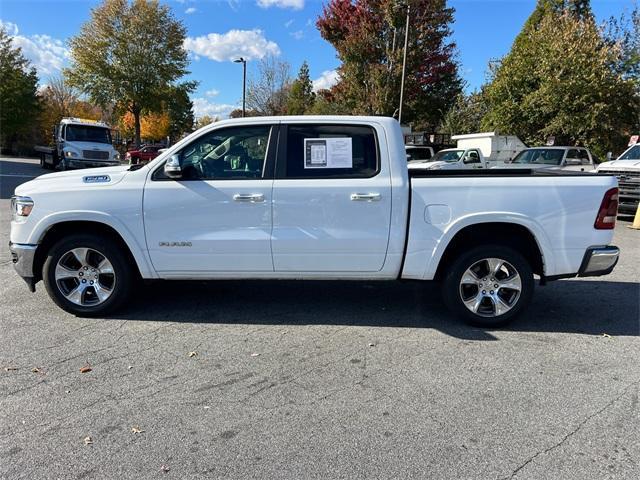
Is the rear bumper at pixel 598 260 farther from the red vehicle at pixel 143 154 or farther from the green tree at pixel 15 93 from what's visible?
the green tree at pixel 15 93

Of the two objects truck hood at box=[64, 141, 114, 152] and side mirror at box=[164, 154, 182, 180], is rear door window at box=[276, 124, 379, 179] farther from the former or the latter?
truck hood at box=[64, 141, 114, 152]

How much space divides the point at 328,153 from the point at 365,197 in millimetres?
551

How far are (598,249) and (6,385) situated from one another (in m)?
4.94

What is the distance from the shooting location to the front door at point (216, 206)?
4328 millimetres

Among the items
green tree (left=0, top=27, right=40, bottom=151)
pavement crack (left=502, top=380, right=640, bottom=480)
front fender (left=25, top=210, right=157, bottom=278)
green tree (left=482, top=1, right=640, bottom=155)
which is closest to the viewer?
pavement crack (left=502, top=380, right=640, bottom=480)

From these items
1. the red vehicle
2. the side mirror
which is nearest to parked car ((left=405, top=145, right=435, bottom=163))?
the side mirror

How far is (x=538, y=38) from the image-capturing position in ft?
78.2

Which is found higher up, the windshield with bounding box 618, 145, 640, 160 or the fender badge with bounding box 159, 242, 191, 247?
the windshield with bounding box 618, 145, 640, 160

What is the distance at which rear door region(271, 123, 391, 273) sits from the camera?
4.30 m

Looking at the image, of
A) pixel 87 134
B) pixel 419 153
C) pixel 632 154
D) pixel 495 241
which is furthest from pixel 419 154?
pixel 495 241

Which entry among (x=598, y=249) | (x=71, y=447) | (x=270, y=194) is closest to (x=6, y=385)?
(x=71, y=447)

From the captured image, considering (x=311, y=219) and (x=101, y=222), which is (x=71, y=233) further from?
(x=311, y=219)

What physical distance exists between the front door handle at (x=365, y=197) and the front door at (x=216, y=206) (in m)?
0.77

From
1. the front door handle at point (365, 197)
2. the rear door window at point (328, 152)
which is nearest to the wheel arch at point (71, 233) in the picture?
the rear door window at point (328, 152)
